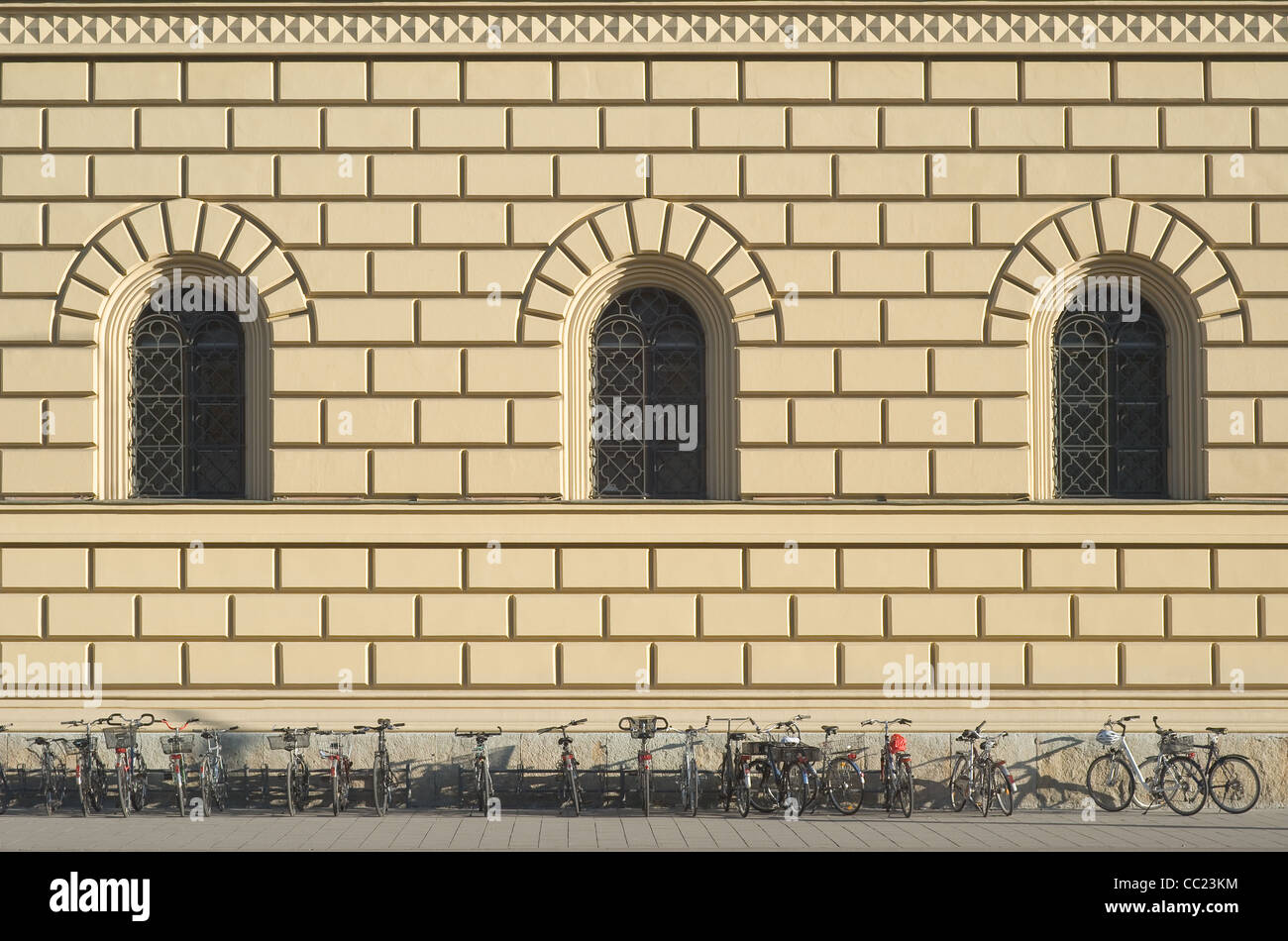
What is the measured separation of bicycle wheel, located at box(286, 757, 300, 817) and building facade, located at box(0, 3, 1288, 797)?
755 mm

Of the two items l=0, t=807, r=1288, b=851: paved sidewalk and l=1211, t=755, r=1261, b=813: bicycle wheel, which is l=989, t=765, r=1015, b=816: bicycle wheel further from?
l=1211, t=755, r=1261, b=813: bicycle wheel

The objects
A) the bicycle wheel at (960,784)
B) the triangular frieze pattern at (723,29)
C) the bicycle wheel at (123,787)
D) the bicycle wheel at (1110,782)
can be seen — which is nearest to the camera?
the bicycle wheel at (123,787)

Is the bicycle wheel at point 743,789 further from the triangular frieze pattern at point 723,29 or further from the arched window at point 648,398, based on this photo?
the triangular frieze pattern at point 723,29

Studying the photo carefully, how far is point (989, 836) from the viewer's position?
13.3 m

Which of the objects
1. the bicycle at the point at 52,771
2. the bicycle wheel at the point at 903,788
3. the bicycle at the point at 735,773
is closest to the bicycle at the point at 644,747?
the bicycle at the point at 735,773

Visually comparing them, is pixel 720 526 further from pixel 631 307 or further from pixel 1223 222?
pixel 1223 222

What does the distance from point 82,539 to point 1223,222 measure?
1348 centimetres

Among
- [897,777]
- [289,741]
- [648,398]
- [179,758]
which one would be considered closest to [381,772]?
[289,741]

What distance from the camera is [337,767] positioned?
14.5m

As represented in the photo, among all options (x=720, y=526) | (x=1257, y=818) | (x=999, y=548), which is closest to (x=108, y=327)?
(x=720, y=526)

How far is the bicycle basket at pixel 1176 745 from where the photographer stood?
14617 millimetres

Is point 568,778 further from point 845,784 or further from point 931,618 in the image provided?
point 931,618

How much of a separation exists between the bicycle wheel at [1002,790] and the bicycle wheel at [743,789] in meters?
2.63

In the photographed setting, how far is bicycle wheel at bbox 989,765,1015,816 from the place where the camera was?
47.9ft
